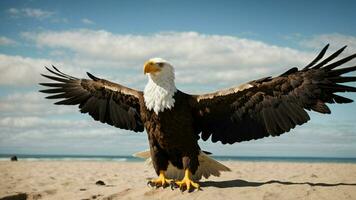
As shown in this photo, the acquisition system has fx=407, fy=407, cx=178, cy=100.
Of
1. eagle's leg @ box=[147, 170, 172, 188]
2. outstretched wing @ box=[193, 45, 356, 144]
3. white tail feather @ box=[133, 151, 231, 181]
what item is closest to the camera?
outstretched wing @ box=[193, 45, 356, 144]

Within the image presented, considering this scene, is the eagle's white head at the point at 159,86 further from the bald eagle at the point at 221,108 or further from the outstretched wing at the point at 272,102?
the outstretched wing at the point at 272,102

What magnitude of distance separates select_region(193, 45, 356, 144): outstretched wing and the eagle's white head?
0.46m

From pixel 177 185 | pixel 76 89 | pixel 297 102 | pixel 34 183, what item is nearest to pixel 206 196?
pixel 177 185

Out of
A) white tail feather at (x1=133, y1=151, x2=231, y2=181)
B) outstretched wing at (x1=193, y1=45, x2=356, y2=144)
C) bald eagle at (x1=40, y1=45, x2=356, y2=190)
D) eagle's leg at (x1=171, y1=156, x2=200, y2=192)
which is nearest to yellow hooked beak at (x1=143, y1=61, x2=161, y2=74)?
bald eagle at (x1=40, y1=45, x2=356, y2=190)

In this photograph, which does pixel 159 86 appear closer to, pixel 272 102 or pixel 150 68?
pixel 150 68

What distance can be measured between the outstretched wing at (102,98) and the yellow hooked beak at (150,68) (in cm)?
64

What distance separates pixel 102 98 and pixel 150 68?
1.51m

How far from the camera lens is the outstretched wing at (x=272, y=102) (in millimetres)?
5820

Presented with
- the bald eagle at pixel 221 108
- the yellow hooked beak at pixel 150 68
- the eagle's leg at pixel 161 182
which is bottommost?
the eagle's leg at pixel 161 182

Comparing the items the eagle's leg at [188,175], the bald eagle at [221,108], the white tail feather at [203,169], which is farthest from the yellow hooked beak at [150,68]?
the white tail feather at [203,169]

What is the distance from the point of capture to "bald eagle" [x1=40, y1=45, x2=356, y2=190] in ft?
Answer: 19.2

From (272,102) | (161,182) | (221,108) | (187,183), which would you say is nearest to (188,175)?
(187,183)

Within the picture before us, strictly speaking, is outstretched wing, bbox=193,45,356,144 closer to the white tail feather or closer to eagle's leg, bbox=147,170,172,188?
the white tail feather

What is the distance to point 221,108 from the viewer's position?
6.21 metres
